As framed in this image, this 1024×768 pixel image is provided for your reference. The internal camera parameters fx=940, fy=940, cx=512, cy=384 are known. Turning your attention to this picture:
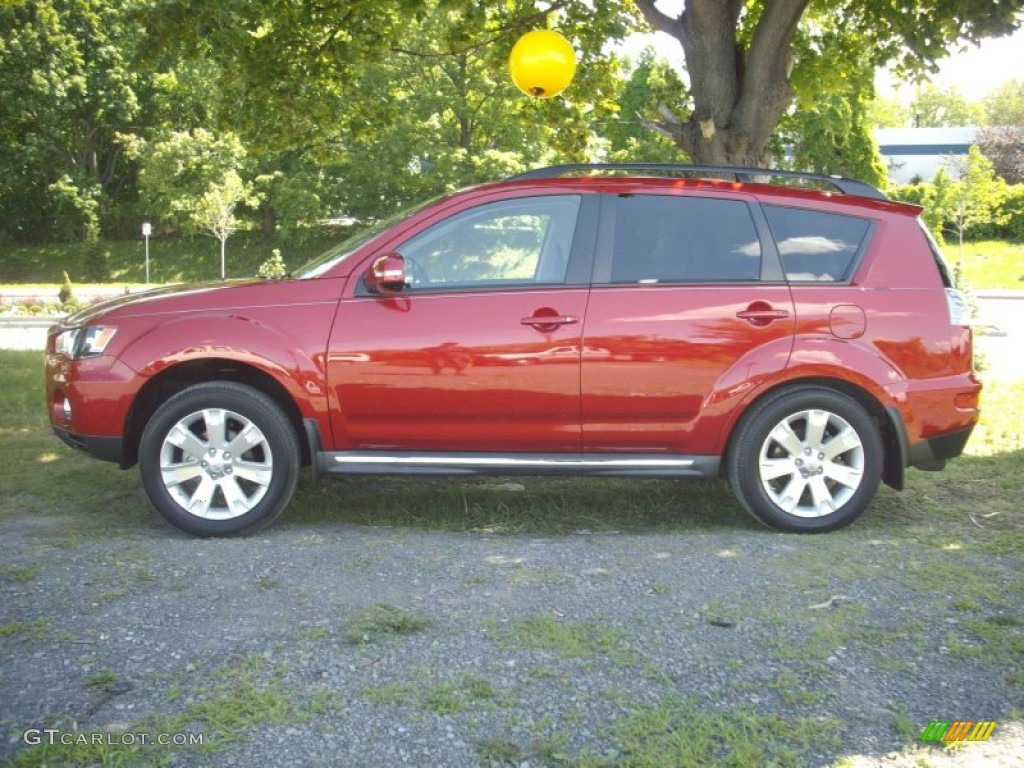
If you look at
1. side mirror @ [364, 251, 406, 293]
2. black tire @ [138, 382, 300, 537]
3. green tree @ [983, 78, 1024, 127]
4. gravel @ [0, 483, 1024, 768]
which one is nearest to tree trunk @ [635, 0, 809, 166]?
side mirror @ [364, 251, 406, 293]

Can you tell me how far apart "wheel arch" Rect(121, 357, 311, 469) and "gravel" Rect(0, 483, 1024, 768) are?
21.7 inches

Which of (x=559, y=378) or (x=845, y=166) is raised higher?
(x=845, y=166)

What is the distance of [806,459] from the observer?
5000mm

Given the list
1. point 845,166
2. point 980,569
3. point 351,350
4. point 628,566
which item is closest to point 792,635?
point 628,566

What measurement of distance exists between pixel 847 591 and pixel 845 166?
99.9 ft

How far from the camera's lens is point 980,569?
4.45 metres

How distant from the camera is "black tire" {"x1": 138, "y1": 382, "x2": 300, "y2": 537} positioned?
191 inches

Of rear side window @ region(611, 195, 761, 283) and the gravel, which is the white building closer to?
rear side window @ region(611, 195, 761, 283)

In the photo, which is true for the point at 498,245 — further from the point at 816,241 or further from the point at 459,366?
the point at 816,241

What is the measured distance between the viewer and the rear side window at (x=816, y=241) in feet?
16.7

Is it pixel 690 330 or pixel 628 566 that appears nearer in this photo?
pixel 628 566

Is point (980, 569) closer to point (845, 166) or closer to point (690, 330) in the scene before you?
point (690, 330)

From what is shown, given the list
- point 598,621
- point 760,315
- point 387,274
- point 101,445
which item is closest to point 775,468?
point 760,315

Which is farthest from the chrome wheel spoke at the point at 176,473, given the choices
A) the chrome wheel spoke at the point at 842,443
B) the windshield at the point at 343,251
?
the chrome wheel spoke at the point at 842,443
